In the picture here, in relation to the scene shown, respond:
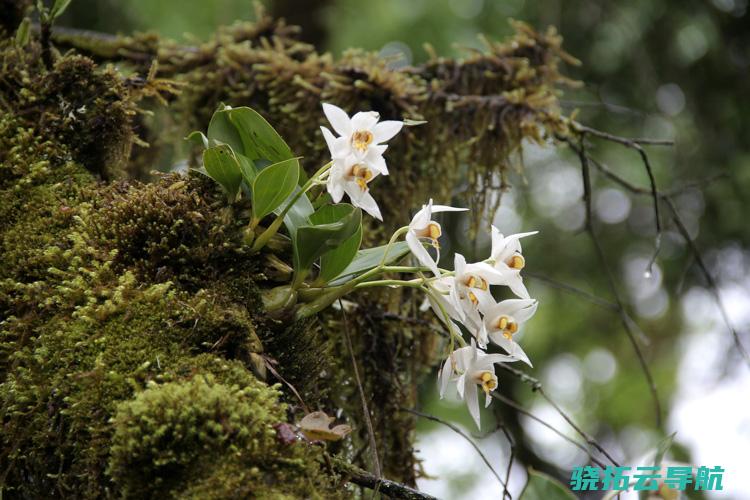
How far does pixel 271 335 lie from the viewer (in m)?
1.31

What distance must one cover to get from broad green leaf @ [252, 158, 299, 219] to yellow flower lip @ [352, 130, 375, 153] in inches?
4.3

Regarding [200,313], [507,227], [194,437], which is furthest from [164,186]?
[507,227]

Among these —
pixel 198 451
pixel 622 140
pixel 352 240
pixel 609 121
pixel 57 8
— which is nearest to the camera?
pixel 198 451

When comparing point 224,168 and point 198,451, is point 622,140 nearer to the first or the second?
point 224,168

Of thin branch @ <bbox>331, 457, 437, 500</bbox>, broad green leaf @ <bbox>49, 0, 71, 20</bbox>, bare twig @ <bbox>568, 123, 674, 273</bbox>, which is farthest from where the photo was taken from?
bare twig @ <bbox>568, 123, 674, 273</bbox>

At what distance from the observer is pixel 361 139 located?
1224 mm

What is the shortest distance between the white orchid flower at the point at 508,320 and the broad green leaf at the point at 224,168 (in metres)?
0.53

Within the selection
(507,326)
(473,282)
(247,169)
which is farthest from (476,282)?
(247,169)

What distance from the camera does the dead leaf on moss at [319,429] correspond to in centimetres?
104

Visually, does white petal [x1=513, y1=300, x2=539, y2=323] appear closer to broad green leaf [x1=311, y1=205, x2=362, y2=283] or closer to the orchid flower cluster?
the orchid flower cluster

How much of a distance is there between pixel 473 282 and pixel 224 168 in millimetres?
505

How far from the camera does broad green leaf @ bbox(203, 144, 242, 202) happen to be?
1.28 meters

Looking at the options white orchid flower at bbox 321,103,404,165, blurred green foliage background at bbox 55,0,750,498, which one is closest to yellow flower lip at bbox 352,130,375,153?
white orchid flower at bbox 321,103,404,165

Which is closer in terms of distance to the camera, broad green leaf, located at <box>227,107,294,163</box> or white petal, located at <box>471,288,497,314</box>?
white petal, located at <box>471,288,497,314</box>
